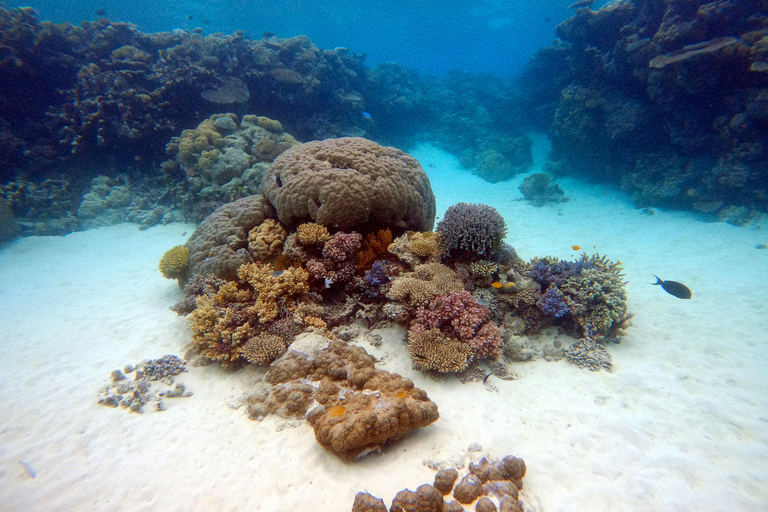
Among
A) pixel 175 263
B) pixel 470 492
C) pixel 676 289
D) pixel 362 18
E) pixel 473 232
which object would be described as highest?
pixel 362 18

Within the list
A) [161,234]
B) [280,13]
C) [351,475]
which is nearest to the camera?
[351,475]

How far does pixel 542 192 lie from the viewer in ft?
54.0

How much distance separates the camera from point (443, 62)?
307 feet

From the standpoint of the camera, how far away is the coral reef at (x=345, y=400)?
3.24 m

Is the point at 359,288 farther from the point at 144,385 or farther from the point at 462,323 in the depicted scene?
the point at 144,385

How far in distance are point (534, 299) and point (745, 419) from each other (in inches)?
111

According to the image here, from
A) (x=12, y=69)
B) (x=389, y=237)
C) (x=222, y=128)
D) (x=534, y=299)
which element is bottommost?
(x=534, y=299)

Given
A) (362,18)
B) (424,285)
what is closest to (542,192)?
(424,285)

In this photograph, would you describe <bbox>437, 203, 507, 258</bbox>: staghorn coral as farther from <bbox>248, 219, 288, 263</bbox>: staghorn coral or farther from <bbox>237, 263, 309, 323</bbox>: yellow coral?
<bbox>248, 219, 288, 263</bbox>: staghorn coral

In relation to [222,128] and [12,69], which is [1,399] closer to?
[222,128]

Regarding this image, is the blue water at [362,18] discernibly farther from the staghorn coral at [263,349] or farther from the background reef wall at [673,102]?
the staghorn coral at [263,349]

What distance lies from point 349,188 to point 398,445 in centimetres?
423

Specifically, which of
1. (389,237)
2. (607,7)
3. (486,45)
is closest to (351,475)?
(389,237)

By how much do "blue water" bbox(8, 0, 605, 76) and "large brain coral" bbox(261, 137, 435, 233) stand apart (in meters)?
30.9
